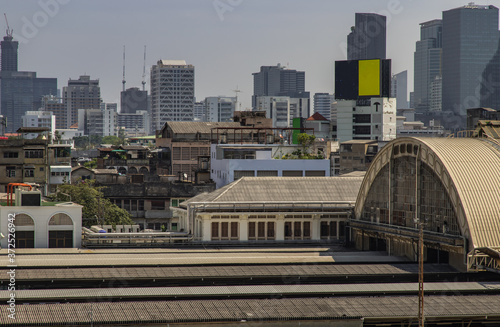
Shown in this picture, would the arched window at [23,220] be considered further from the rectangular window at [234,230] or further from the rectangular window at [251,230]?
Result: the rectangular window at [251,230]

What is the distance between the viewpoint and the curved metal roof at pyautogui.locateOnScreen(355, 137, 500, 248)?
60.6m

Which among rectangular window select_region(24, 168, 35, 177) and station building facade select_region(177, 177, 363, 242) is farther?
rectangular window select_region(24, 168, 35, 177)

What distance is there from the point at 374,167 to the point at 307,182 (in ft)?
35.5

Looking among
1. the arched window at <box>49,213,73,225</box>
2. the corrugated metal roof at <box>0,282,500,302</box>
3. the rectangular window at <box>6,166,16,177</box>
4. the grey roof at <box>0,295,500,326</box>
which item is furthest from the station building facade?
the rectangular window at <box>6,166,16,177</box>

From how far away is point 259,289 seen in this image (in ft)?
186

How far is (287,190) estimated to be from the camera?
3258 inches

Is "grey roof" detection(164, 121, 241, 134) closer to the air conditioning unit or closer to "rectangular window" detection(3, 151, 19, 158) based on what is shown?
"rectangular window" detection(3, 151, 19, 158)

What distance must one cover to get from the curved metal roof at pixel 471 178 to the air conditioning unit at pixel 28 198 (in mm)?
33904

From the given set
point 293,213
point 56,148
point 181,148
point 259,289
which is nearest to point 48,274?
point 259,289

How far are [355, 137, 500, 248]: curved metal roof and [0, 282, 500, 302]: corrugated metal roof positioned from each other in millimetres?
4132

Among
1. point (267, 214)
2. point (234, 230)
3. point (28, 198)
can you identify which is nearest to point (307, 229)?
point (267, 214)

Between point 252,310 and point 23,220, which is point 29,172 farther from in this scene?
point 252,310

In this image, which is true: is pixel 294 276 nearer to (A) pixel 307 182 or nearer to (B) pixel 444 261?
(B) pixel 444 261

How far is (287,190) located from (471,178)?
23732 mm
